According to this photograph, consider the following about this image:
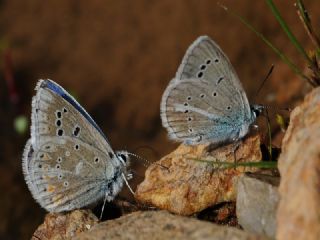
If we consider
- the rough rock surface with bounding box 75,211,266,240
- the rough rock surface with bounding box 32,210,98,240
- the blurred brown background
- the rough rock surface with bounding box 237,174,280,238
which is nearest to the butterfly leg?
the rough rock surface with bounding box 237,174,280,238

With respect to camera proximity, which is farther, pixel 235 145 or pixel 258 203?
pixel 235 145

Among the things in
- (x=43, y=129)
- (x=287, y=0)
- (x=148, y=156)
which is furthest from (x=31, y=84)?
(x=43, y=129)

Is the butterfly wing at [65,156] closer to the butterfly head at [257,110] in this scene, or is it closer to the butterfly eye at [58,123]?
the butterfly eye at [58,123]

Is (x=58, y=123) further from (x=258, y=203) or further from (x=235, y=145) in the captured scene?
(x=258, y=203)

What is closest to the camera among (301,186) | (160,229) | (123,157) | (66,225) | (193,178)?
(301,186)

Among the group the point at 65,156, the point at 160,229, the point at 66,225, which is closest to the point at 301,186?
the point at 160,229

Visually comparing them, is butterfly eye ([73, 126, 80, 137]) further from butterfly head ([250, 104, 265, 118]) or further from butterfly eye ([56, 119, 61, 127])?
butterfly head ([250, 104, 265, 118])

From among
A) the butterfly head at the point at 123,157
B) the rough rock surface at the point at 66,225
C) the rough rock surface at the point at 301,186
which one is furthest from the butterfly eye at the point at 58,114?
the rough rock surface at the point at 301,186
